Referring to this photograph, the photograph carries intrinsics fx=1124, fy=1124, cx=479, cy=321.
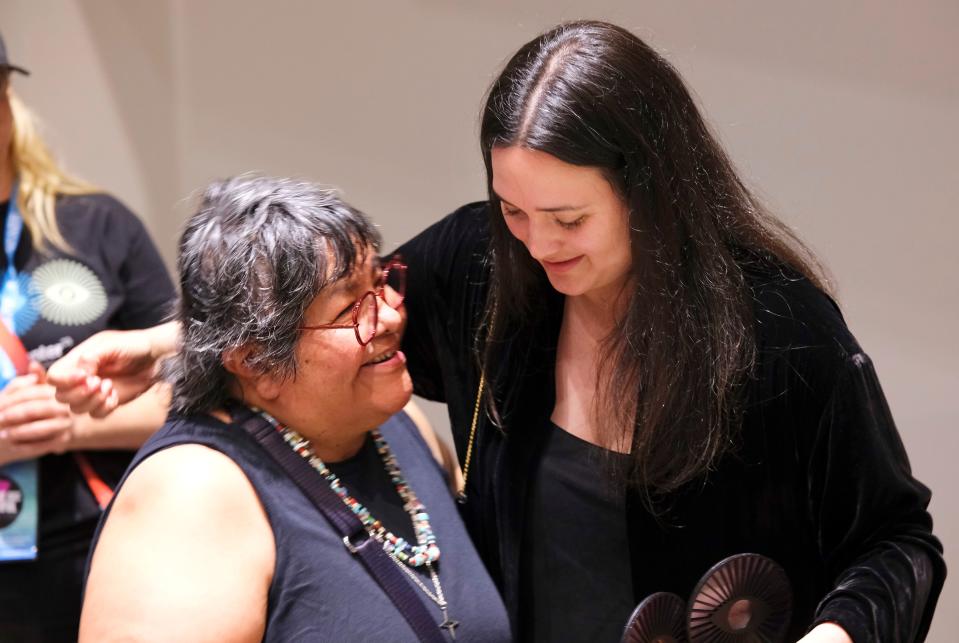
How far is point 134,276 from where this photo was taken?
226 cm

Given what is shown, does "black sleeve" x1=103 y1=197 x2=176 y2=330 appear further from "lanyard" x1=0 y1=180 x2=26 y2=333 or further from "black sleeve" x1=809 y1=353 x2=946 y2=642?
"black sleeve" x1=809 y1=353 x2=946 y2=642

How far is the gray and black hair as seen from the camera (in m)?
1.57

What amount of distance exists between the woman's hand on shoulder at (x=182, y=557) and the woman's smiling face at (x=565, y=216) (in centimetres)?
52

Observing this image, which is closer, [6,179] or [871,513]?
[871,513]

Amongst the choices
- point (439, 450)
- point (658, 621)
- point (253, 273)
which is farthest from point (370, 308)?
point (658, 621)

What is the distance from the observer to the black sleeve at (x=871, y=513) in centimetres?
143

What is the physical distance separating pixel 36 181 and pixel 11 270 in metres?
0.20

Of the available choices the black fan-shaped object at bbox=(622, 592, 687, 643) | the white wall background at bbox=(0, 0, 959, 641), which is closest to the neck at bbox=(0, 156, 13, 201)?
the white wall background at bbox=(0, 0, 959, 641)

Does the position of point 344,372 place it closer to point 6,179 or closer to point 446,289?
point 446,289

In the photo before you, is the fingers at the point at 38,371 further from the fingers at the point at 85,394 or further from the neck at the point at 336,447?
the neck at the point at 336,447

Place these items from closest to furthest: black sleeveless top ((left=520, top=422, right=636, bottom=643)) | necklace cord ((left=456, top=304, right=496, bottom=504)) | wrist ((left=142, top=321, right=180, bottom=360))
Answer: black sleeveless top ((left=520, top=422, right=636, bottom=643)) → necklace cord ((left=456, top=304, right=496, bottom=504)) → wrist ((left=142, top=321, right=180, bottom=360))

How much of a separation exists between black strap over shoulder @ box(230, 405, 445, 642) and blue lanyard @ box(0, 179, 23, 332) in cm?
70

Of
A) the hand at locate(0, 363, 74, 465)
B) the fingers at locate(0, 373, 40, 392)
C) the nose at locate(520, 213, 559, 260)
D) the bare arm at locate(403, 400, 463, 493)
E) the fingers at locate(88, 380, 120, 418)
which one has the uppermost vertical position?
the nose at locate(520, 213, 559, 260)

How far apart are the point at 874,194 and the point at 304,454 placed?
4.27ft
